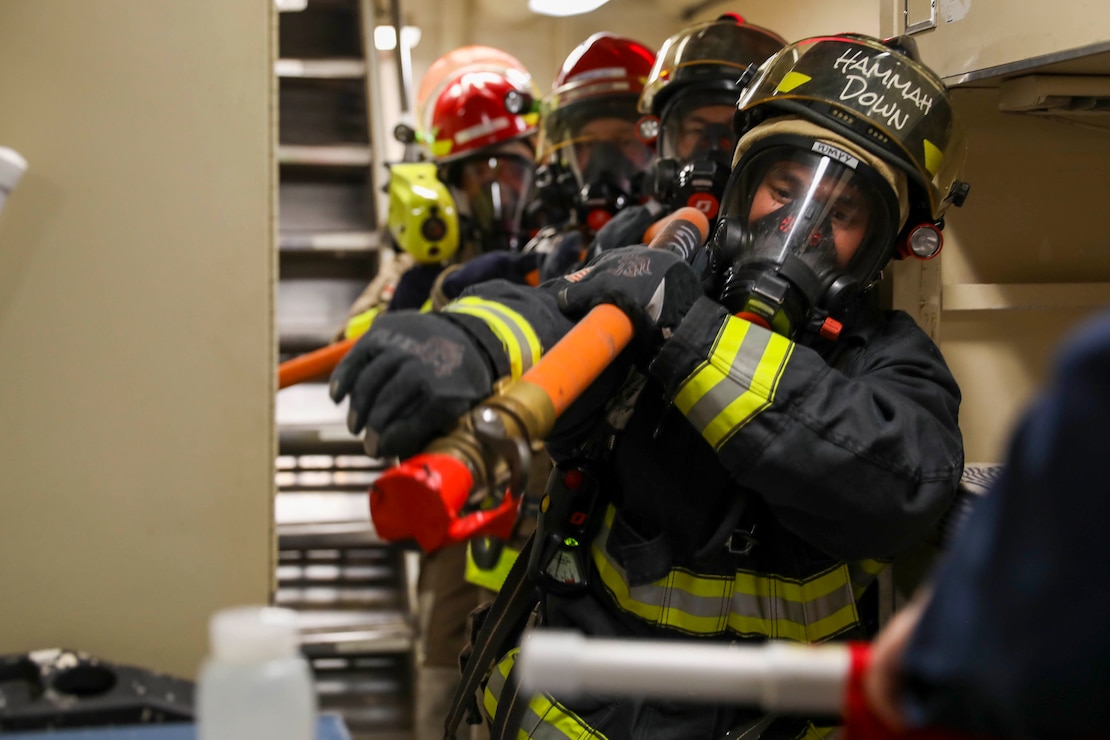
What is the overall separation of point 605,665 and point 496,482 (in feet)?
1.24

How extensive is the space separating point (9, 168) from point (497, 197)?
245cm

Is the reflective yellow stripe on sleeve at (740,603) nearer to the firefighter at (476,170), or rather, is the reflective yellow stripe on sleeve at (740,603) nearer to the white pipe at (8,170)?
the white pipe at (8,170)

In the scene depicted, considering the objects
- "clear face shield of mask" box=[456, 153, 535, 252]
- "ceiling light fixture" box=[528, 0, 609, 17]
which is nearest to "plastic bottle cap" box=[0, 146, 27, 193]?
"clear face shield of mask" box=[456, 153, 535, 252]

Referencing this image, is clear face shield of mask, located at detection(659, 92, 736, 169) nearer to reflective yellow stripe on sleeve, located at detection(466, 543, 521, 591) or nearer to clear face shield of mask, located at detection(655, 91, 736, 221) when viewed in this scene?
clear face shield of mask, located at detection(655, 91, 736, 221)

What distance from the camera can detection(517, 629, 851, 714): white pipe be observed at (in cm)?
62

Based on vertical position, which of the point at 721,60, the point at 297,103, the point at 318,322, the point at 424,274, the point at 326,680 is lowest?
the point at 326,680

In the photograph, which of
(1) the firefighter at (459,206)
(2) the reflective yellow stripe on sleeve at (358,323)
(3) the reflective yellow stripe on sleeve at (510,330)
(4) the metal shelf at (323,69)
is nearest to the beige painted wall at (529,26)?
(4) the metal shelf at (323,69)

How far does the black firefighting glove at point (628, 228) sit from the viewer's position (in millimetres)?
2426

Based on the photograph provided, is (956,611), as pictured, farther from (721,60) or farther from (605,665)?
(721,60)

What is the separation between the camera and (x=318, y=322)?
13.8 ft

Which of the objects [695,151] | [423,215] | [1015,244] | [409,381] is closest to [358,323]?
[423,215]

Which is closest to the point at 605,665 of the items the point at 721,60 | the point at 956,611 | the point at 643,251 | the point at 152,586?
the point at 956,611

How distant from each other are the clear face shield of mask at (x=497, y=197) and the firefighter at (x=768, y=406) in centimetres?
185

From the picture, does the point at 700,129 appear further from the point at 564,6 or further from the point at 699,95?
the point at 564,6
